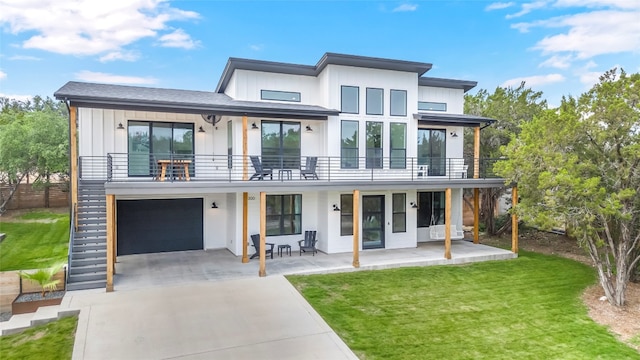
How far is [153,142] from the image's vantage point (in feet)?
40.5

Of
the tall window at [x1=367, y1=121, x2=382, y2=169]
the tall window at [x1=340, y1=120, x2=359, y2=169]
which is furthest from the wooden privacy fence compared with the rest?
the tall window at [x1=367, y1=121, x2=382, y2=169]

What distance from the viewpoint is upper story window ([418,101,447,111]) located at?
49.1 feet

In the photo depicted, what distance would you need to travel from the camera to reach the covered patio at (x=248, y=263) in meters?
9.79

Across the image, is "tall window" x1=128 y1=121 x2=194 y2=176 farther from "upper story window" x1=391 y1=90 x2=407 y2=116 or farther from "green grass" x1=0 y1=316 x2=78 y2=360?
"upper story window" x1=391 y1=90 x2=407 y2=116

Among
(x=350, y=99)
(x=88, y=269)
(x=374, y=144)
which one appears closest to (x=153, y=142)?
(x=88, y=269)

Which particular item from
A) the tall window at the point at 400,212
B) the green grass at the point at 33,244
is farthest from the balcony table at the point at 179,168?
the tall window at the point at 400,212

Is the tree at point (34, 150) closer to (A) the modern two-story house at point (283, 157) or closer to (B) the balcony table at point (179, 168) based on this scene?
(A) the modern two-story house at point (283, 157)

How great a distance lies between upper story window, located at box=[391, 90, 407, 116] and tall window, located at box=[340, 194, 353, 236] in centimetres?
371

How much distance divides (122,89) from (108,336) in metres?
8.88

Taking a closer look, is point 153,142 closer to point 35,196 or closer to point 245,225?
point 245,225

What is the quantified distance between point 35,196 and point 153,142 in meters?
12.3

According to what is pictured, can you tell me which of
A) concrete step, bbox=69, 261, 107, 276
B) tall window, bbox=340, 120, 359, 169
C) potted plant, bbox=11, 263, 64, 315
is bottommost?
potted plant, bbox=11, 263, 64, 315

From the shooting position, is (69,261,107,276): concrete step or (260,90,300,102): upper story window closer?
(69,261,107,276): concrete step

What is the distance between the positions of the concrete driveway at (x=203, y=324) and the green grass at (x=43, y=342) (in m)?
0.18
